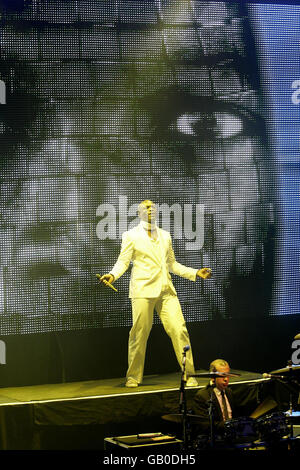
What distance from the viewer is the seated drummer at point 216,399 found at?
6.39m

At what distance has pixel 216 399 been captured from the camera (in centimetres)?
668

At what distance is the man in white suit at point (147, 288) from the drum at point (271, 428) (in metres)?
1.65

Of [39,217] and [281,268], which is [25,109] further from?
[281,268]

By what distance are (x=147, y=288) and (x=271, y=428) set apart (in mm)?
2218

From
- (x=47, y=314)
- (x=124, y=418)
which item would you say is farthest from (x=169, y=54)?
(x=124, y=418)

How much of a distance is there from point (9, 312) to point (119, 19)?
11.1 feet

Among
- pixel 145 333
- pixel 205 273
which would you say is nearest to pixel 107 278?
pixel 145 333

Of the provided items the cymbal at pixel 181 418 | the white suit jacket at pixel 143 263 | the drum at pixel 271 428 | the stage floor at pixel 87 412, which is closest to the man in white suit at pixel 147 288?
the white suit jacket at pixel 143 263

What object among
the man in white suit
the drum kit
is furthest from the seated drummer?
the man in white suit

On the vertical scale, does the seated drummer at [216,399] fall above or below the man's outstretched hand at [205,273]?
below

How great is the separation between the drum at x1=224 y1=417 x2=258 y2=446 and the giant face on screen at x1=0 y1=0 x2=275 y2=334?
9.22ft

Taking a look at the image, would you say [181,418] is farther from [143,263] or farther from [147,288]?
[143,263]

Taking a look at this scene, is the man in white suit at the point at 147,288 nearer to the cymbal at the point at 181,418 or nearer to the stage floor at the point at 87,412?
the stage floor at the point at 87,412

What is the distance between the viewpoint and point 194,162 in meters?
8.94
